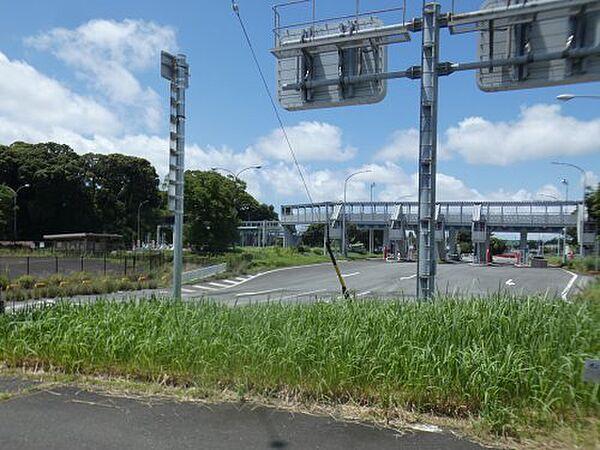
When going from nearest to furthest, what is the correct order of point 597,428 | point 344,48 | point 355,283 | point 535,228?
1. point 597,428
2. point 344,48
3. point 355,283
4. point 535,228

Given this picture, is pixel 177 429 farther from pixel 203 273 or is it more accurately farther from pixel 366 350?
pixel 203 273

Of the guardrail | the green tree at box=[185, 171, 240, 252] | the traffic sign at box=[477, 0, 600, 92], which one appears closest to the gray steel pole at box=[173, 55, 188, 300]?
the traffic sign at box=[477, 0, 600, 92]

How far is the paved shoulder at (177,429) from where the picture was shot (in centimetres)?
430

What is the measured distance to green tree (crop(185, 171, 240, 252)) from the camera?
41844mm

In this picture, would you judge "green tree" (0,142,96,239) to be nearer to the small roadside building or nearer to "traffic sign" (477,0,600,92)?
the small roadside building

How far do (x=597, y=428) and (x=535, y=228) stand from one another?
239 ft

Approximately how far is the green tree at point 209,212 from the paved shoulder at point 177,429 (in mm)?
36743

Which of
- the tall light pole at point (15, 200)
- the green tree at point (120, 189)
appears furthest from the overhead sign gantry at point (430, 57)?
the green tree at point (120, 189)

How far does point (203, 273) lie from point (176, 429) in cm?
3093

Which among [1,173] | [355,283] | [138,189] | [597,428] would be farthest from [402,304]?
[138,189]

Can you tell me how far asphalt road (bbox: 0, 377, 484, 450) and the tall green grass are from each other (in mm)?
547

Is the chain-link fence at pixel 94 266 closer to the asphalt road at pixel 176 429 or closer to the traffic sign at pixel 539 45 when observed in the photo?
the traffic sign at pixel 539 45

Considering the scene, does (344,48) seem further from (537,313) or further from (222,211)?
(222,211)

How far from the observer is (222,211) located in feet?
141
